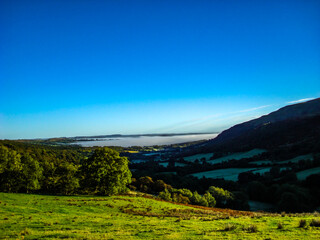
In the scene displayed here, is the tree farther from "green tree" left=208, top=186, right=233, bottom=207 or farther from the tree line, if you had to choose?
"green tree" left=208, top=186, right=233, bottom=207

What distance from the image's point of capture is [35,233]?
14977 millimetres

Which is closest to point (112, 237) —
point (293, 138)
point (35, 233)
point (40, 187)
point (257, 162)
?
point (35, 233)

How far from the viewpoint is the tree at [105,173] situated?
4869 centimetres

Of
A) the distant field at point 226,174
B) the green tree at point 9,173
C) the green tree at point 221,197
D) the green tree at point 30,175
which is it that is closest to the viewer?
the green tree at point 9,173

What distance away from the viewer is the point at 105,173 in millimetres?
48938

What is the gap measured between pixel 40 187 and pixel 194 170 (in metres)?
123

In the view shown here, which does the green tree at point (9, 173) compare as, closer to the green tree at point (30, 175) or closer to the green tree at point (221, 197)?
the green tree at point (30, 175)

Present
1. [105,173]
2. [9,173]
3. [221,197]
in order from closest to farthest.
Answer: [9,173] < [105,173] < [221,197]

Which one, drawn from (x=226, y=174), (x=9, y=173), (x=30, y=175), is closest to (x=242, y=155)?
(x=226, y=174)

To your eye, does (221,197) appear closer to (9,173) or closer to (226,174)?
(226,174)

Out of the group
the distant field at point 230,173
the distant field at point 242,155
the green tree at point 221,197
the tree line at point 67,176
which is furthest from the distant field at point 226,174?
the tree line at point 67,176

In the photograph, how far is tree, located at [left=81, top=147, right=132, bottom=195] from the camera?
48.7m

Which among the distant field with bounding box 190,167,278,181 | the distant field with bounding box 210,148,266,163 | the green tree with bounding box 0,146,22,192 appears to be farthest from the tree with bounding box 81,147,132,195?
the distant field with bounding box 210,148,266,163

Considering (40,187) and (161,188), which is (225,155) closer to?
(161,188)
